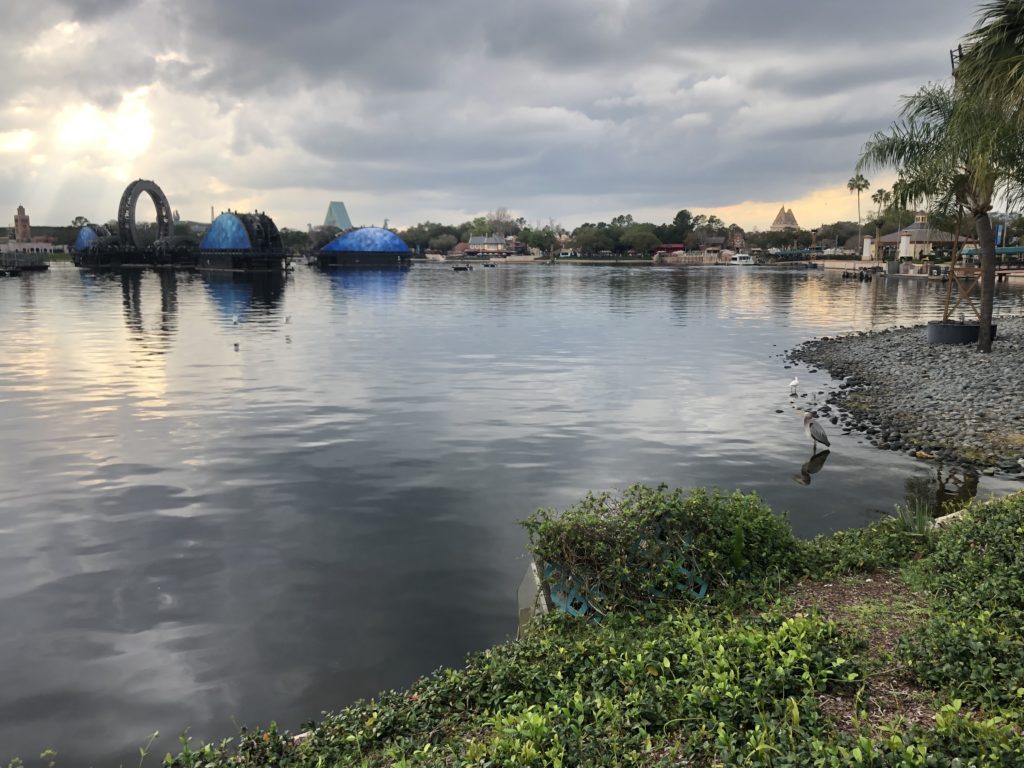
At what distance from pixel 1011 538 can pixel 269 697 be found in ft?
28.3

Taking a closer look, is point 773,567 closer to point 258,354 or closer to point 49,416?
point 49,416

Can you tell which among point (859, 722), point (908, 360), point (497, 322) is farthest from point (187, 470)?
point (497, 322)

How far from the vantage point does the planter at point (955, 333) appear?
→ 30.4m

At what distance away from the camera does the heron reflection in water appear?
51.9 feet

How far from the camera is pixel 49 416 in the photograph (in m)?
21.7

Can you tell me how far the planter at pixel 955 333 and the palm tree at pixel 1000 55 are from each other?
48.4 feet

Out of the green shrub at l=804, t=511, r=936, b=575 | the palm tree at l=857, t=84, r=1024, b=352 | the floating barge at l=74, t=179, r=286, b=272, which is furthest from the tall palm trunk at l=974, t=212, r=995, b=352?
the floating barge at l=74, t=179, r=286, b=272

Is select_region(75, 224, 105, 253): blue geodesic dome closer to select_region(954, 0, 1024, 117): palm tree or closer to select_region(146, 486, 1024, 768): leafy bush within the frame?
select_region(954, 0, 1024, 117): palm tree

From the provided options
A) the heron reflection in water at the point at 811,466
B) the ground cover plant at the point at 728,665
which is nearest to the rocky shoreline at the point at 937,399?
the heron reflection in water at the point at 811,466

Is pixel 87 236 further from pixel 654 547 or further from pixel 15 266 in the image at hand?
pixel 654 547

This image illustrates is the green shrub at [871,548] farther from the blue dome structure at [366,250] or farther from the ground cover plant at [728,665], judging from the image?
the blue dome structure at [366,250]

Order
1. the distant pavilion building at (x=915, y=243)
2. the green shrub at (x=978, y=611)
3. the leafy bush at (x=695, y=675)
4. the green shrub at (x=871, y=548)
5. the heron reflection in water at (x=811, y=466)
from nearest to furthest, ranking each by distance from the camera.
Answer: the leafy bush at (x=695, y=675) → the green shrub at (x=978, y=611) → the green shrub at (x=871, y=548) → the heron reflection in water at (x=811, y=466) → the distant pavilion building at (x=915, y=243)

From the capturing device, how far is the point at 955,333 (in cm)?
3062

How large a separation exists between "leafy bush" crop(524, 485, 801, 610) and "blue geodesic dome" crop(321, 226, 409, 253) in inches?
6455
